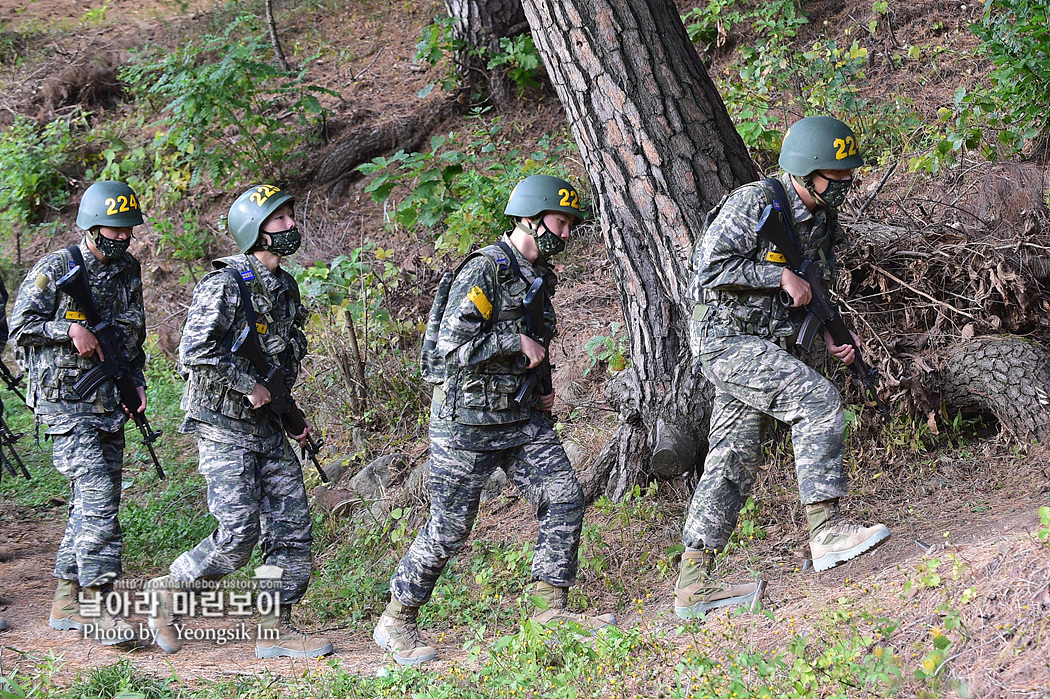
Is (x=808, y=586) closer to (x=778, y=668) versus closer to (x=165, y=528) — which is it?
(x=778, y=668)

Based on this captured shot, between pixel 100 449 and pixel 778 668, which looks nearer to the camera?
pixel 778 668

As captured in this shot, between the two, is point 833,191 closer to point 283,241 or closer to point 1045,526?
point 1045,526

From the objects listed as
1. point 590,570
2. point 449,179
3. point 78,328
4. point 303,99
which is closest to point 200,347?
point 78,328

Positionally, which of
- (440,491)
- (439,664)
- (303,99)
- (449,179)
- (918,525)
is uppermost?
(303,99)

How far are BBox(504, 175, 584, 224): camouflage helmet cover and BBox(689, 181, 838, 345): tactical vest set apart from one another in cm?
66

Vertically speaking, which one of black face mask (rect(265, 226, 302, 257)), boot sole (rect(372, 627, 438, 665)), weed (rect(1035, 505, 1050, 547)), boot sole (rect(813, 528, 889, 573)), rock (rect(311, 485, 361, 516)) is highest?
black face mask (rect(265, 226, 302, 257))

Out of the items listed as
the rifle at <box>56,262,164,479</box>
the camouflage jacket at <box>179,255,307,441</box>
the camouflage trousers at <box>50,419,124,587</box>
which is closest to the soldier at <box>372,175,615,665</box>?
the camouflage jacket at <box>179,255,307,441</box>

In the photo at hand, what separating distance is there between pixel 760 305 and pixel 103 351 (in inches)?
148

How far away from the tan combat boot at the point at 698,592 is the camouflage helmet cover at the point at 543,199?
1.80 metres

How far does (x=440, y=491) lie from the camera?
15.4ft

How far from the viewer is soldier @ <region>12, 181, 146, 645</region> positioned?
5.30 metres

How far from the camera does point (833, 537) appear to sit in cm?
417

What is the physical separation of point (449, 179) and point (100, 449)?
353 cm

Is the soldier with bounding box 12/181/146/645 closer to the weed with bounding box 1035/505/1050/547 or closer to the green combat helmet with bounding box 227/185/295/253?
the green combat helmet with bounding box 227/185/295/253
